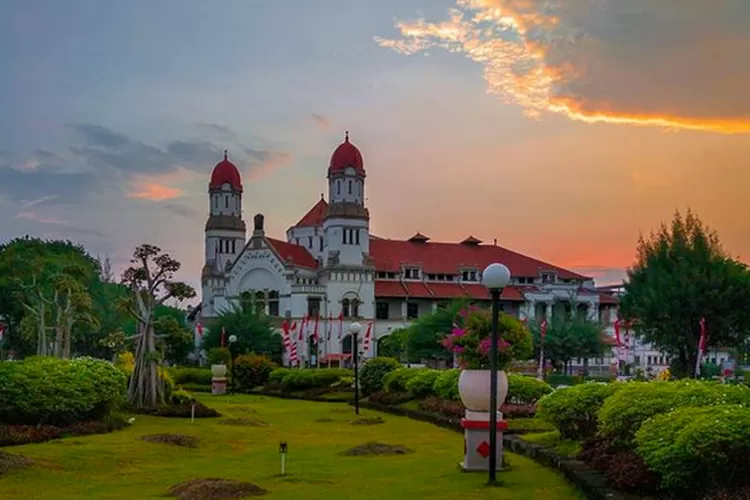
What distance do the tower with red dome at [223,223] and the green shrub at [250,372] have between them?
98.4 feet

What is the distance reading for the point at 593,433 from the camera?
44.6ft

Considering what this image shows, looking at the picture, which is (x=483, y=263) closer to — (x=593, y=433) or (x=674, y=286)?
(x=674, y=286)

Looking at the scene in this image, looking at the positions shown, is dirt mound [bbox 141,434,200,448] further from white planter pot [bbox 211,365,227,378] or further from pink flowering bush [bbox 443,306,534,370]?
white planter pot [bbox 211,365,227,378]

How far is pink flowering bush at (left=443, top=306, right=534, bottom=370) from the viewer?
47.4ft

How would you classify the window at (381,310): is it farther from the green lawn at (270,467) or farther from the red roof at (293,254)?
the green lawn at (270,467)

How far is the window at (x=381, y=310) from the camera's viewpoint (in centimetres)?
6869

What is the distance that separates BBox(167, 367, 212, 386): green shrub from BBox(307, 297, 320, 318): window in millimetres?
20136

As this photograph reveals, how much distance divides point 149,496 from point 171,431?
28.3 feet

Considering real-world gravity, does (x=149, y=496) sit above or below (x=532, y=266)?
below

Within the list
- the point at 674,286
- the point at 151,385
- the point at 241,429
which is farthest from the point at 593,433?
the point at 674,286

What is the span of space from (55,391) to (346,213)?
4811cm

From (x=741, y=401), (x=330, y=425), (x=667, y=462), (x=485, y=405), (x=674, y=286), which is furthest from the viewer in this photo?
(x=674, y=286)

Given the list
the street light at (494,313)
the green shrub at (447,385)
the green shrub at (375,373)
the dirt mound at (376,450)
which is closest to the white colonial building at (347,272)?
the green shrub at (375,373)

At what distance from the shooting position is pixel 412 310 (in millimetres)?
70188
